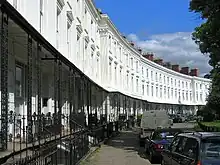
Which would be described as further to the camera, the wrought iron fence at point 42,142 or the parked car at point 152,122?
the parked car at point 152,122

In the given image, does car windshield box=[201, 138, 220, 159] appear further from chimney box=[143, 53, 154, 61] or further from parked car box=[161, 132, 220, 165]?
chimney box=[143, 53, 154, 61]

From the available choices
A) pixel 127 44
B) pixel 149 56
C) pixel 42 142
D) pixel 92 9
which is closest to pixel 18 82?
pixel 42 142

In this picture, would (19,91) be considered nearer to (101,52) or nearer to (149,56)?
(101,52)

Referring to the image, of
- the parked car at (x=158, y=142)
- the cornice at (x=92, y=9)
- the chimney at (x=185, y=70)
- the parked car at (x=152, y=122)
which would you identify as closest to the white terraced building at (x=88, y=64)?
the cornice at (x=92, y=9)

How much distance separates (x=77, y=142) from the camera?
63.6 feet

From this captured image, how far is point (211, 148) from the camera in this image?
33.6ft

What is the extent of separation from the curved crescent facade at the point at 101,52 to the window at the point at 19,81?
2.06 m

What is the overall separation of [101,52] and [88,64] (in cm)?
1303

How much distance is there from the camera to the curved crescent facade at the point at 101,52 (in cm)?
2458

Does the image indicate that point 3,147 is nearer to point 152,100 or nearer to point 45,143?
point 45,143

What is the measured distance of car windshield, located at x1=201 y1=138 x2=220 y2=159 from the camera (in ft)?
32.8

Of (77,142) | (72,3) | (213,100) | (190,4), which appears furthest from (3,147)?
(213,100)

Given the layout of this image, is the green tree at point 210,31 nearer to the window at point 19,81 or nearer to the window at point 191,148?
the window at point 19,81

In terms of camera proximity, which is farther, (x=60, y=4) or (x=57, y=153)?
(x=60, y=4)
